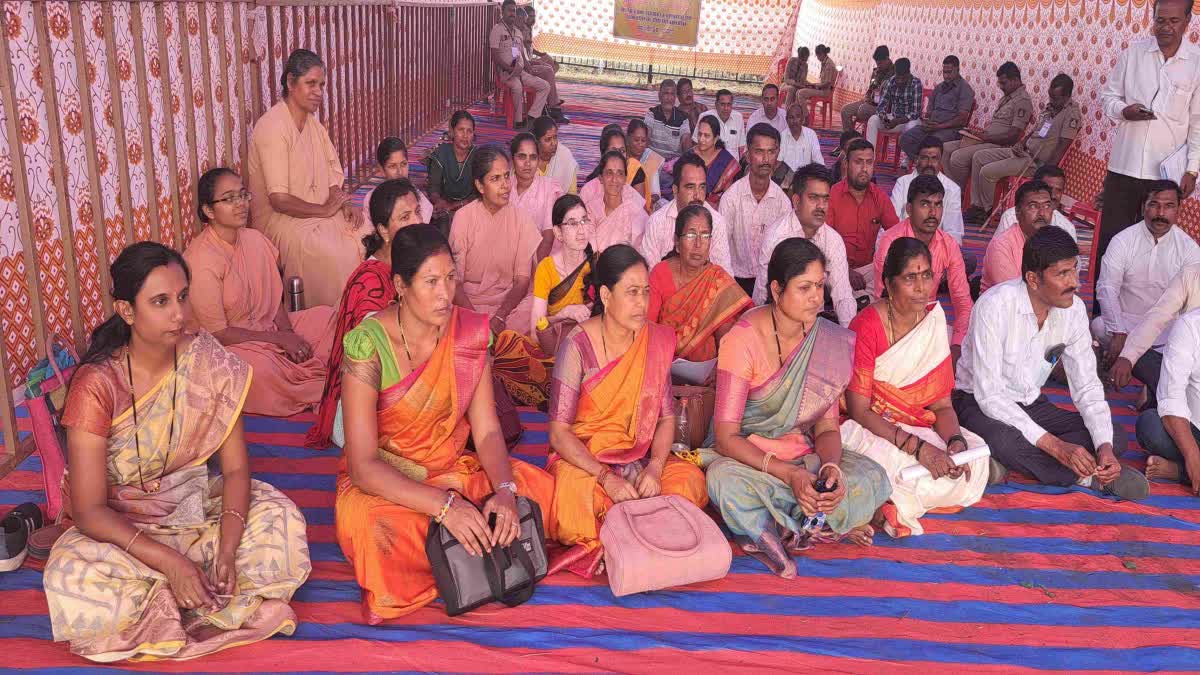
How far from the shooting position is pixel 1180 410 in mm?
4090

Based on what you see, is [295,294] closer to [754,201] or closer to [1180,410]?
[754,201]

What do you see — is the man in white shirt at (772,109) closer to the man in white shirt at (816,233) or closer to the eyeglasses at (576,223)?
the man in white shirt at (816,233)

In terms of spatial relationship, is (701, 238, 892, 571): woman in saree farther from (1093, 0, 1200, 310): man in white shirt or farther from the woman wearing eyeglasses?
(1093, 0, 1200, 310): man in white shirt

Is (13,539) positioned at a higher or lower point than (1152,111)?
lower

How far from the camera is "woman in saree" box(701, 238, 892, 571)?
339cm

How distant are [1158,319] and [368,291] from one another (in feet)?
11.8

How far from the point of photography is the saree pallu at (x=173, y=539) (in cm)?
262

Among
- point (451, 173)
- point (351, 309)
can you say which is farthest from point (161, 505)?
point (451, 173)

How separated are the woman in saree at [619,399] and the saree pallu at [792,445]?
0.16 meters

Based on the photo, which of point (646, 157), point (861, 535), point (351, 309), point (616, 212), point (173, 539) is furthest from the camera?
point (646, 157)

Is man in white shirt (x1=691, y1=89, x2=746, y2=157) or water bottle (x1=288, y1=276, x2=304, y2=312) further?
man in white shirt (x1=691, y1=89, x2=746, y2=157)

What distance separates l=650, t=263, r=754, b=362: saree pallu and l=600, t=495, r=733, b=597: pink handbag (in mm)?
1441

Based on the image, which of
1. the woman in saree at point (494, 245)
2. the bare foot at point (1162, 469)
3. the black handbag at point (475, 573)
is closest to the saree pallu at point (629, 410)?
the black handbag at point (475, 573)

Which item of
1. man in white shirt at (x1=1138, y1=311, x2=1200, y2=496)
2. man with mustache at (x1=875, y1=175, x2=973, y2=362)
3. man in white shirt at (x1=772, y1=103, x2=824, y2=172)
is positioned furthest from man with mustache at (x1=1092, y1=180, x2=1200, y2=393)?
man in white shirt at (x1=772, y1=103, x2=824, y2=172)
